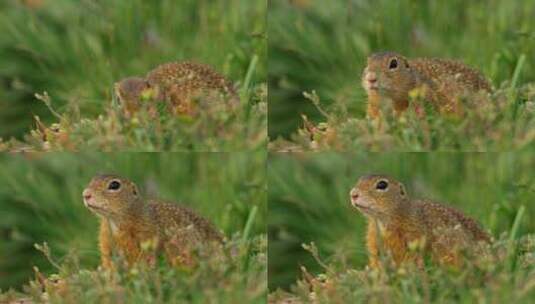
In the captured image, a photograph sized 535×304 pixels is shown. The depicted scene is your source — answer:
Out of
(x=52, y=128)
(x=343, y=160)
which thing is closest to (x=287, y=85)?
(x=343, y=160)

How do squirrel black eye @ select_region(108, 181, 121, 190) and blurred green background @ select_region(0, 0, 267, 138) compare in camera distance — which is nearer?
squirrel black eye @ select_region(108, 181, 121, 190)

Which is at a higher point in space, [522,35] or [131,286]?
[522,35]

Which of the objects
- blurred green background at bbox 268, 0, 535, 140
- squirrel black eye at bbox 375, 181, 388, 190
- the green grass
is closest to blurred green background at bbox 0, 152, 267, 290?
the green grass

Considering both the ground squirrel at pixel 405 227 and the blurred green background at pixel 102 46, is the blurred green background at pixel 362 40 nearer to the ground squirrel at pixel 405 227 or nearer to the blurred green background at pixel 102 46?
the blurred green background at pixel 102 46

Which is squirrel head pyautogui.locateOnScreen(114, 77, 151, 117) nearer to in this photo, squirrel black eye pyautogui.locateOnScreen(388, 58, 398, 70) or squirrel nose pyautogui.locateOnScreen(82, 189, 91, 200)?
squirrel nose pyautogui.locateOnScreen(82, 189, 91, 200)

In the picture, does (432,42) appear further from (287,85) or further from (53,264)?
(53,264)
